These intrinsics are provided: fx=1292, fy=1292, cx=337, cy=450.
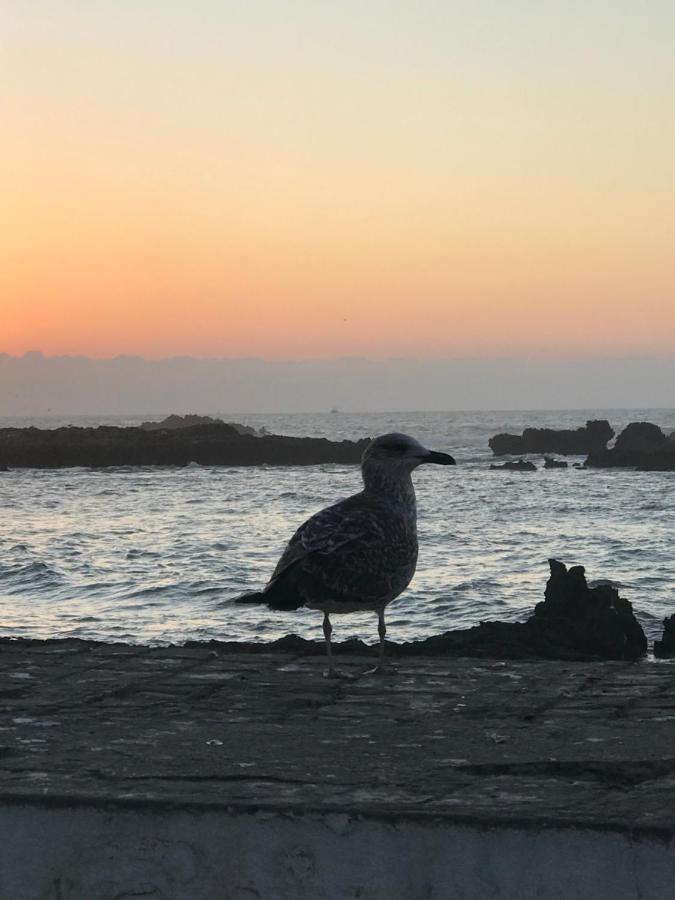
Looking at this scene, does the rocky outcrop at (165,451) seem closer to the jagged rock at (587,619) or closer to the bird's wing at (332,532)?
the jagged rock at (587,619)

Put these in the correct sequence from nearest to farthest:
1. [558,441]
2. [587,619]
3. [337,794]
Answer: [337,794], [587,619], [558,441]

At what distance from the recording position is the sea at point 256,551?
56.3ft

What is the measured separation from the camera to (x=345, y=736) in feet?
15.4

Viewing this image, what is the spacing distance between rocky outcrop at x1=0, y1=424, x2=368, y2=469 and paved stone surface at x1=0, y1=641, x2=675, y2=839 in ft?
229

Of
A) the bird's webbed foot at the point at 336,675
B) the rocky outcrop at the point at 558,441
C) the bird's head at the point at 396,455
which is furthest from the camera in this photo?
the rocky outcrop at the point at 558,441

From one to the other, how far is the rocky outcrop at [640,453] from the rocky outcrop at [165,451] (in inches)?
568

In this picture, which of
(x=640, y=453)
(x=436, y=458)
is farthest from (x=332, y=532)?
(x=640, y=453)

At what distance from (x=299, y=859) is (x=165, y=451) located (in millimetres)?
73950

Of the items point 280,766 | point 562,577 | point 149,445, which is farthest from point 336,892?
point 149,445

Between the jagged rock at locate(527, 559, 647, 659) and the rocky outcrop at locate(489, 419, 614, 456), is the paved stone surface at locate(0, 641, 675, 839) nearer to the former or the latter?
the jagged rock at locate(527, 559, 647, 659)

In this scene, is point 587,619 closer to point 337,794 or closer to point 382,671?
point 382,671

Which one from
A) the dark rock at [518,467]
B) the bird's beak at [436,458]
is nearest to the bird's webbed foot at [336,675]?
the bird's beak at [436,458]

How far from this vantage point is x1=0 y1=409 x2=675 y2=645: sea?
17.2 m

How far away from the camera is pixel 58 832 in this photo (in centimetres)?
364
